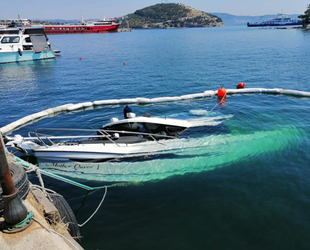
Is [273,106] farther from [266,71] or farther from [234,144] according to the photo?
[266,71]

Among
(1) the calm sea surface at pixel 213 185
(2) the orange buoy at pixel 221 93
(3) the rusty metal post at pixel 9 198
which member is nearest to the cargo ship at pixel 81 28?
(1) the calm sea surface at pixel 213 185

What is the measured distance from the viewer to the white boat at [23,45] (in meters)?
46.3

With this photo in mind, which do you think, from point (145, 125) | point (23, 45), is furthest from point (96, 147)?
point (23, 45)

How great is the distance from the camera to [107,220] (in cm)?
891

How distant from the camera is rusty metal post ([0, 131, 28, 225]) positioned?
4884mm

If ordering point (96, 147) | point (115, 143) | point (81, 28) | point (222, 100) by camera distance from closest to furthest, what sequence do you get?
point (96, 147)
point (115, 143)
point (222, 100)
point (81, 28)

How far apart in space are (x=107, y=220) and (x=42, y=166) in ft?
15.0

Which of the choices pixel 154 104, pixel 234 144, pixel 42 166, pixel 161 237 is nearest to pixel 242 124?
pixel 234 144

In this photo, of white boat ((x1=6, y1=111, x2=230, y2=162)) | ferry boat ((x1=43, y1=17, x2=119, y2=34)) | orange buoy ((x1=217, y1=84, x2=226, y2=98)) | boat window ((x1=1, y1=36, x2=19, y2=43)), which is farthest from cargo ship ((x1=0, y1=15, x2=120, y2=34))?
white boat ((x1=6, y1=111, x2=230, y2=162))

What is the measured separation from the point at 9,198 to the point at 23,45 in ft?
167

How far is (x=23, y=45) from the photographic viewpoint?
48531 millimetres

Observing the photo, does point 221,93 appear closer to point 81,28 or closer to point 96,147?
point 96,147

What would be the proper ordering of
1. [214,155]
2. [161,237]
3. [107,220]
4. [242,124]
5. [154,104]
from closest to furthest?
[161,237], [107,220], [214,155], [242,124], [154,104]

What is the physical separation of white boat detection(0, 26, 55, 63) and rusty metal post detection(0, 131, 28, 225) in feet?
161
